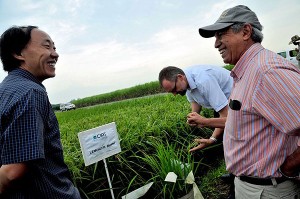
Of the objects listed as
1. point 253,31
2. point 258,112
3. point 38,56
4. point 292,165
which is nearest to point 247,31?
point 253,31

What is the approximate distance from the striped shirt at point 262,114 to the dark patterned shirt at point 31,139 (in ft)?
2.93

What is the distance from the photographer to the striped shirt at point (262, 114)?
1189 mm

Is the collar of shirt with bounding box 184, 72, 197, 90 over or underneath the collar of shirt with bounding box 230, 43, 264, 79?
underneath

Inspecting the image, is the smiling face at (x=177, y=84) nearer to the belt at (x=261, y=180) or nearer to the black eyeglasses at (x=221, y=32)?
the black eyeglasses at (x=221, y=32)

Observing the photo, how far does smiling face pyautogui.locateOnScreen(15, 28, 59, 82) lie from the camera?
1425mm

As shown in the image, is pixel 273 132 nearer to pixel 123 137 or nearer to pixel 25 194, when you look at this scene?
pixel 25 194

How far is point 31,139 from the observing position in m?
1.17

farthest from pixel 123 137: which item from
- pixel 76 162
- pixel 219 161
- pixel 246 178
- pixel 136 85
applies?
pixel 136 85

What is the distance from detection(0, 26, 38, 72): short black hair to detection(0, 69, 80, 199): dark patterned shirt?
0.31ft

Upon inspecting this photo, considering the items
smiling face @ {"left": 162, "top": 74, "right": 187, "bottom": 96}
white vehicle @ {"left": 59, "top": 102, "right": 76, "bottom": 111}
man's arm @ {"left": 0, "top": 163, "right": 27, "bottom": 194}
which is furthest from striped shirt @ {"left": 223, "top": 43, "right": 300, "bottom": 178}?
white vehicle @ {"left": 59, "top": 102, "right": 76, "bottom": 111}

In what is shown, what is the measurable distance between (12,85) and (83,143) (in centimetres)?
120

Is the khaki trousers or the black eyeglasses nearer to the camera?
the khaki trousers

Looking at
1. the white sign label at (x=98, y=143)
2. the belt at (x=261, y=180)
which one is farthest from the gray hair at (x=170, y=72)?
the belt at (x=261, y=180)

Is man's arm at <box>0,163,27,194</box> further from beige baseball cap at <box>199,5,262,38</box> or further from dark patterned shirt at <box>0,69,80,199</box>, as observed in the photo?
beige baseball cap at <box>199,5,262,38</box>
